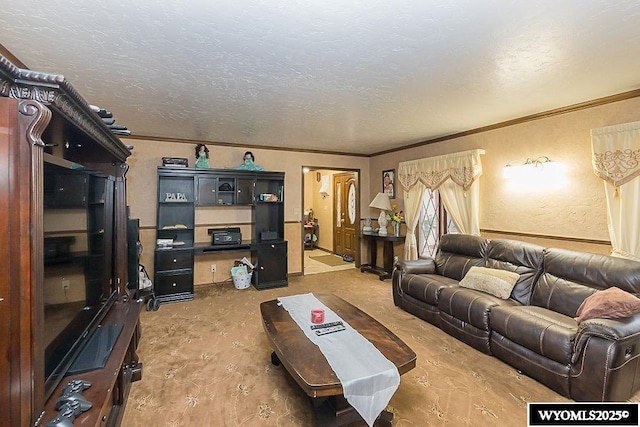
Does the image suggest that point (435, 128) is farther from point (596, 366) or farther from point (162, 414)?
point (162, 414)

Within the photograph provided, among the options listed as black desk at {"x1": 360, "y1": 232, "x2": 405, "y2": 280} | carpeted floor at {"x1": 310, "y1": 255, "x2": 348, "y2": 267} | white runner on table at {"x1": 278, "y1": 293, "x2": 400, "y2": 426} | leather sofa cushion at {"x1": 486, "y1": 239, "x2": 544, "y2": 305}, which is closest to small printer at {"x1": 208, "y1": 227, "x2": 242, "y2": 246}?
black desk at {"x1": 360, "y1": 232, "x2": 405, "y2": 280}

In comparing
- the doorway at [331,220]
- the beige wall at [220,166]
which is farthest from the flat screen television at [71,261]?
the doorway at [331,220]

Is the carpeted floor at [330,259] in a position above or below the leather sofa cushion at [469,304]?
below

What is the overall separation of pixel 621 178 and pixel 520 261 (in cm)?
113

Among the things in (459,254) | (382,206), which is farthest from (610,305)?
(382,206)

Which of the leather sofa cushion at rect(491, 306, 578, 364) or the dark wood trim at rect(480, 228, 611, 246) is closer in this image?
the leather sofa cushion at rect(491, 306, 578, 364)

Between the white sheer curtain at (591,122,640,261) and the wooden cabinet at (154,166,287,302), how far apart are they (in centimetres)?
397

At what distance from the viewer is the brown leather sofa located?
75.1 inches

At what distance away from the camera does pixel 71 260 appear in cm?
156

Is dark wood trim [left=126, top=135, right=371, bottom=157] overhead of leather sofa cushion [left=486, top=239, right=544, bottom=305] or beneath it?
overhead

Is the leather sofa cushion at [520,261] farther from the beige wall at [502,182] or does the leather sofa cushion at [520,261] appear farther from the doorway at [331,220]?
the doorway at [331,220]

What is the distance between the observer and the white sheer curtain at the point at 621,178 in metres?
2.56

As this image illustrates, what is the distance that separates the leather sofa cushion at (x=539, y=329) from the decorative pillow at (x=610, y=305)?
158 mm

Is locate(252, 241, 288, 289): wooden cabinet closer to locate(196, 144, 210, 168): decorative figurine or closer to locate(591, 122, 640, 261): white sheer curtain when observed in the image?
locate(196, 144, 210, 168): decorative figurine
